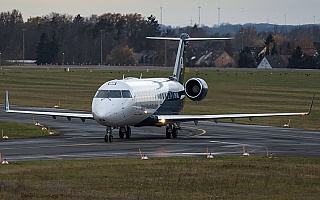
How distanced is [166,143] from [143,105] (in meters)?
3.23

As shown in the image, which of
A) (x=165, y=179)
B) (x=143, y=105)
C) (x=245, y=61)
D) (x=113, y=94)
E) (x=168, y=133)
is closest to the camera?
(x=165, y=179)

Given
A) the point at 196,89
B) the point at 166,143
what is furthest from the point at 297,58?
the point at 166,143

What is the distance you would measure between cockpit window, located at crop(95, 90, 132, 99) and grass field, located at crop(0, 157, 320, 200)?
930 cm

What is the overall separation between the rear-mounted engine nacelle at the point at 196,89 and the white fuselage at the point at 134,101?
802mm

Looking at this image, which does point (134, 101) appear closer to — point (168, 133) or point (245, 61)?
point (168, 133)

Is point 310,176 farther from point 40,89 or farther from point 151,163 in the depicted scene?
point 40,89

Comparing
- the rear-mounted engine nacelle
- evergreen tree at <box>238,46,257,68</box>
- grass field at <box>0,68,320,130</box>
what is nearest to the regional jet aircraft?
the rear-mounted engine nacelle

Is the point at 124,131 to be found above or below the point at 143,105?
below

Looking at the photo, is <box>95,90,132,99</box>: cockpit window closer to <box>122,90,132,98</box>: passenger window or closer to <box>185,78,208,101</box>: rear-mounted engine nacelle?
<box>122,90,132,98</box>: passenger window

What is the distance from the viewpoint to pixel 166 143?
149ft

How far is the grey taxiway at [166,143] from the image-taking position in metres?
39.6

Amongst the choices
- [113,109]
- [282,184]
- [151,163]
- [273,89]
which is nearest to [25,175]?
[151,163]

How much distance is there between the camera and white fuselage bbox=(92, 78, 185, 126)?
44688mm

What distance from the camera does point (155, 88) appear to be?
5003 centimetres
